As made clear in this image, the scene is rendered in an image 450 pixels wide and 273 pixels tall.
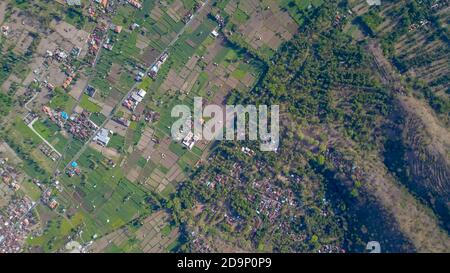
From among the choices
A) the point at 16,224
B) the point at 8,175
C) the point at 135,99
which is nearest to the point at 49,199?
the point at 16,224

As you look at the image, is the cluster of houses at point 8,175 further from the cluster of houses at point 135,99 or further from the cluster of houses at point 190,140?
the cluster of houses at point 190,140

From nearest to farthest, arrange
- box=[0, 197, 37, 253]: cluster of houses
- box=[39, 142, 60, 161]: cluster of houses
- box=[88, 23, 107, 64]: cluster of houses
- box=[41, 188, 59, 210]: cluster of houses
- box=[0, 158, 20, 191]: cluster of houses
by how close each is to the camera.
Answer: box=[0, 197, 37, 253]: cluster of houses → box=[41, 188, 59, 210]: cluster of houses → box=[0, 158, 20, 191]: cluster of houses → box=[39, 142, 60, 161]: cluster of houses → box=[88, 23, 107, 64]: cluster of houses

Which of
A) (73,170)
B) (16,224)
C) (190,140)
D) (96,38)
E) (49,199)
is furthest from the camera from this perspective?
(96,38)

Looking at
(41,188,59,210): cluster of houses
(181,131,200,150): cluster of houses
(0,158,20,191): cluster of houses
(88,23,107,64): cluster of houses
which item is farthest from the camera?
(88,23,107,64): cluster of houses

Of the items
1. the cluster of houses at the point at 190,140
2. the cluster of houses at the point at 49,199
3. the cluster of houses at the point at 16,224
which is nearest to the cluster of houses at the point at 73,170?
the cluster of houses at the point at 49,199

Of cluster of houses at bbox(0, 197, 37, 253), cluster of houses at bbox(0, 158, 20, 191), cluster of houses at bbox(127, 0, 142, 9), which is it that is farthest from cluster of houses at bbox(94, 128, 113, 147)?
cluster of houses at bbox(127, 0, 142, 9)

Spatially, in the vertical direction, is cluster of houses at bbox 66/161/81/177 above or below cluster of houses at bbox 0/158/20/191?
above

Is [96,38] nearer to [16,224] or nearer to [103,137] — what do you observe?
[103,137]

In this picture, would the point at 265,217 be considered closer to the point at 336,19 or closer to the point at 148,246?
the point at 148,246

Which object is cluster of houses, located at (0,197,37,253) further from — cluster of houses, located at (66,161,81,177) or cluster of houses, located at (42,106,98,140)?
cluster of houses, located at (42,106,98,140)

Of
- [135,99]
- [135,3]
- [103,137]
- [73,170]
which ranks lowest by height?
[73,170]

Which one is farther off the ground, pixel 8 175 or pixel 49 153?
pixel 49 153
